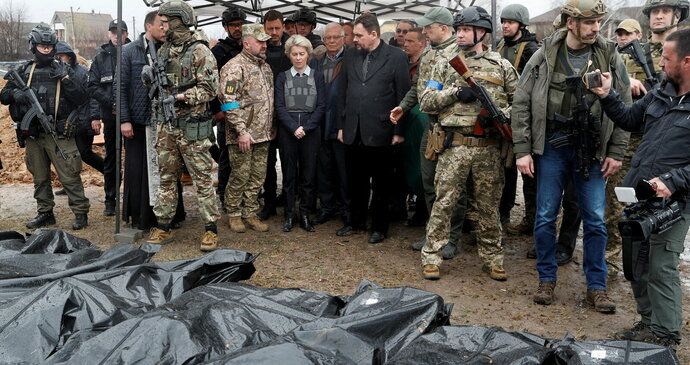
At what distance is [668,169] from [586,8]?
1.22 meters

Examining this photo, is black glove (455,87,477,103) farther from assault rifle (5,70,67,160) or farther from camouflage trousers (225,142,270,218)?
assault rifle (5,70,67,160)

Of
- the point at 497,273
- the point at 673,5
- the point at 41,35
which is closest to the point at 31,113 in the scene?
the point at 41,35

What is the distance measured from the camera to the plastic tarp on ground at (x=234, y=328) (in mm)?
2771

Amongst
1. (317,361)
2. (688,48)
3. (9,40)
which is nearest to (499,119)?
(688,48)

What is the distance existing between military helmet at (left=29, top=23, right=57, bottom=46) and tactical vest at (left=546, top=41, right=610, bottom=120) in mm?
4931

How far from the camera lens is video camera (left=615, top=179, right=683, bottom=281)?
3365 millimetres

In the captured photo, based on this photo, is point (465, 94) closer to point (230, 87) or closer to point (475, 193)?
point (475, 193)

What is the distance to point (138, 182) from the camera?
6.34 m

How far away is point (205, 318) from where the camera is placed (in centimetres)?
310

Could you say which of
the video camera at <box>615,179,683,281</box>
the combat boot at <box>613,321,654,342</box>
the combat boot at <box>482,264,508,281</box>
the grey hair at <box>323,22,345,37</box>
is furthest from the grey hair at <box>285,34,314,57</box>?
the combat boot at <box>613,321,654,342</box>

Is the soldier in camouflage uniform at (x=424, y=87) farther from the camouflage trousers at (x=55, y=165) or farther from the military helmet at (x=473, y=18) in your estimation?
the camouflage trousers at (x=55, y=165)

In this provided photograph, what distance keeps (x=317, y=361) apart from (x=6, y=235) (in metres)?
3.32

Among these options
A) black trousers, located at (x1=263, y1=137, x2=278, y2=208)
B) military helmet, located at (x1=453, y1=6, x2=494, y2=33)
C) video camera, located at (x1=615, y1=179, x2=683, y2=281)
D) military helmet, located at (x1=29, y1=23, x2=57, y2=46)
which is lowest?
black trousers, located at (x1=263, y1=137, x2=278, y2=208)

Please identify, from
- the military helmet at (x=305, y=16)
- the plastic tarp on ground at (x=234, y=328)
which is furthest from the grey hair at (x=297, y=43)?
the plastic tarp on ground at (x=234, y=328)
